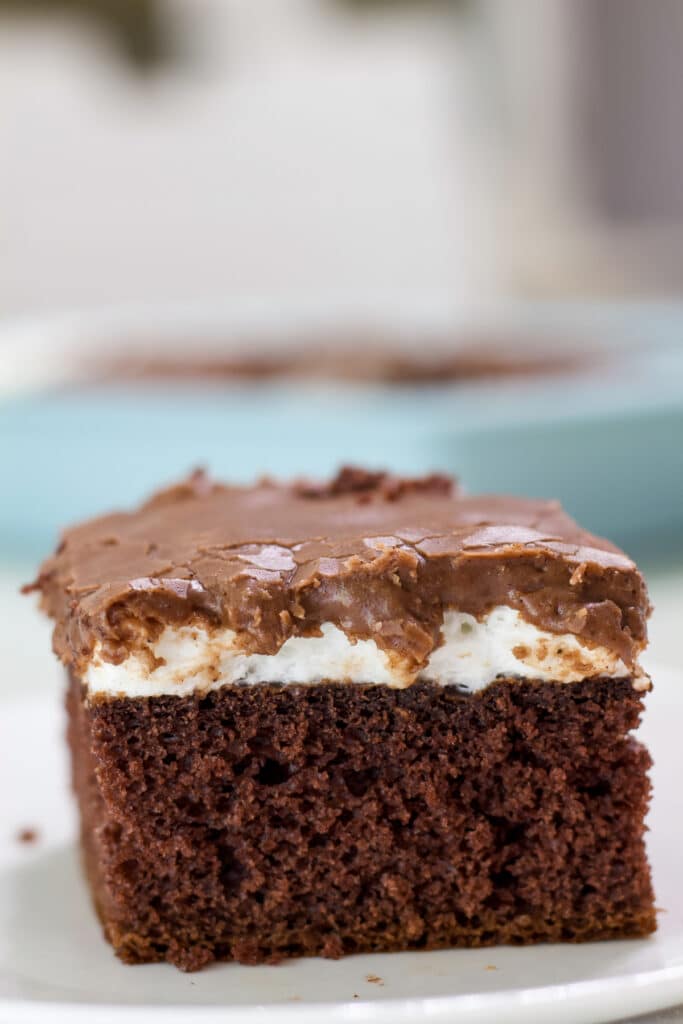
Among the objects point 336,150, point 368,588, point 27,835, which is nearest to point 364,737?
point 368,588

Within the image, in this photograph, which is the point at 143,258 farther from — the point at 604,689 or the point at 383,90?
the point at 604,689

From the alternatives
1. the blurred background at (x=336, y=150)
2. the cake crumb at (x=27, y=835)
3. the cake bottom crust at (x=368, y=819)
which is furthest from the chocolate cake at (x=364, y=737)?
the blurred background at (x=336, y=150)

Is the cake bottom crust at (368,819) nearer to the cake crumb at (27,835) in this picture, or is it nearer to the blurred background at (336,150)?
the cake crumb at (27,835)

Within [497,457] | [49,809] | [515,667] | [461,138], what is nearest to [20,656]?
[49,809]

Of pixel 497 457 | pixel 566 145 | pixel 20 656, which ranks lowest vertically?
pixel 20 656

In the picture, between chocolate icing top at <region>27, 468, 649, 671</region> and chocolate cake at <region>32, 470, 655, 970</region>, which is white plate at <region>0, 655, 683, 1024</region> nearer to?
chocolate cake at <region>32, 470, 655, 970</region>

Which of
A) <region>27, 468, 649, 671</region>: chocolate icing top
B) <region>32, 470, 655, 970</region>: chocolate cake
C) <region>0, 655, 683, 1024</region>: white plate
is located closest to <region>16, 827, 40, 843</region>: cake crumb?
<region>0, 655, 683, 1024</region>: white plate

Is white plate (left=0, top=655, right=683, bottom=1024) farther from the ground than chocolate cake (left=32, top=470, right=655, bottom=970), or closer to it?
closer to it
